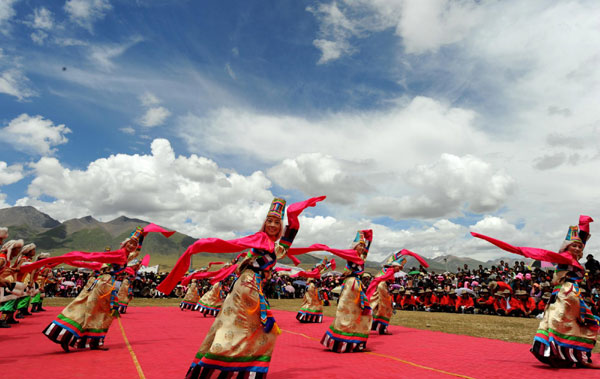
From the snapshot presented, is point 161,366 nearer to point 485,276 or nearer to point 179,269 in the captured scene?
point 179,269

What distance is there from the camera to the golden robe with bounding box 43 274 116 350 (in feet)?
24.0

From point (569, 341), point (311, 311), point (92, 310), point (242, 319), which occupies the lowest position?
point (92, 310)

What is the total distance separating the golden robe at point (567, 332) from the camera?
6.53 m

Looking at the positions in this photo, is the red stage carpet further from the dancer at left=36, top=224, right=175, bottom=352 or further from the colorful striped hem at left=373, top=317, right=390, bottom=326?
the colorful striped hem at left=373, top=317, right=390, bottom=326

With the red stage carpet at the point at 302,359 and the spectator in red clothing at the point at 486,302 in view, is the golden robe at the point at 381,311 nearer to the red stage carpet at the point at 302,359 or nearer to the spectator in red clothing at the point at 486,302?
the red stage carpet at the point at 302,359

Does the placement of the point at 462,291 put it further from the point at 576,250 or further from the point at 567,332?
the point at 567,332

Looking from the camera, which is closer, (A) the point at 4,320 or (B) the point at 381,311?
(B) the point at 381,311

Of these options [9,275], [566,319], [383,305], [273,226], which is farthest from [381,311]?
[9,275]

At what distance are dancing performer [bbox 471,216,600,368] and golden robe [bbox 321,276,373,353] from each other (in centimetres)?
293

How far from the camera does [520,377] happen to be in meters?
5.90

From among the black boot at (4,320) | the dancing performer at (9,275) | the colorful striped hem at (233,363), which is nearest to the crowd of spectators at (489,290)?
the black boot at (4,320)

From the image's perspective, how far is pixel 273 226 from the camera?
570 centimetres

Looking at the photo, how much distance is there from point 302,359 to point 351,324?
1338mm

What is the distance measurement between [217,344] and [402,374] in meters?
3.00
